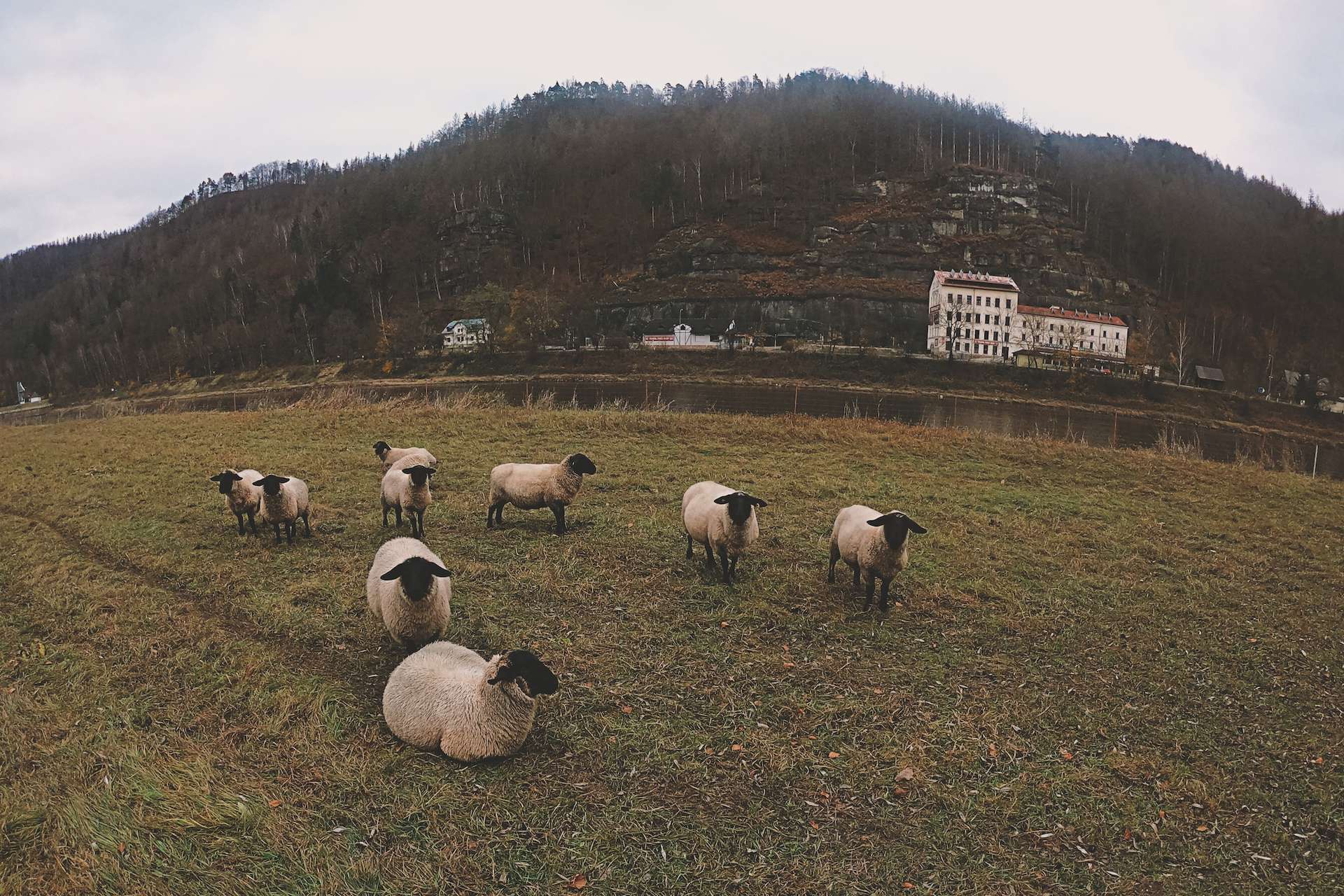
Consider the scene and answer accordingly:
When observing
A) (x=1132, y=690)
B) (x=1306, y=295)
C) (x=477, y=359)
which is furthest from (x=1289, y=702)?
(x=1306, y=295)

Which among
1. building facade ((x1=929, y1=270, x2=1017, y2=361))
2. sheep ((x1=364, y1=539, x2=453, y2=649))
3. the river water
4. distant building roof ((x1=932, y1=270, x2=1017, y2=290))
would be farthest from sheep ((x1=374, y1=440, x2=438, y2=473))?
distant building roof ((x1=932, y1=270, x2=1017, y2=290))

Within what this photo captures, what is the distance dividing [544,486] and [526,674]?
6439mm

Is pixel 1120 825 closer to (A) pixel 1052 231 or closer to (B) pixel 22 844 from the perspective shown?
(B) pixel 22 844

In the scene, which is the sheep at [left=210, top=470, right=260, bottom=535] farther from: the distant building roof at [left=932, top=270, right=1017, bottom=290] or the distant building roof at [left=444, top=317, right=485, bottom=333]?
the distant building roof at [left=932, top=270, right=1017, bottom=290]

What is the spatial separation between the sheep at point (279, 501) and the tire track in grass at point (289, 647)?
5.65ft

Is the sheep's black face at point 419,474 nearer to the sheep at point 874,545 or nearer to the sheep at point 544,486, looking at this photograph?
the sheep at point 544,486

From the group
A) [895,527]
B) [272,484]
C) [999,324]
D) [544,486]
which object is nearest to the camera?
[895,527]

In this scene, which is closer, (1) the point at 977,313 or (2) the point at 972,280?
(1) the point at 977,313

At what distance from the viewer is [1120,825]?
4770 millimetres

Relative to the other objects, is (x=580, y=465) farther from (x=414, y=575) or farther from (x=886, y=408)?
(x=886, y=408)

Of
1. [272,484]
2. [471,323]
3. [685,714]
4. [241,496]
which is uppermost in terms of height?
[471,323]

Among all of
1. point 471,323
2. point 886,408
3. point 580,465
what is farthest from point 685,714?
point 471,323

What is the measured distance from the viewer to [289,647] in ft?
22.5

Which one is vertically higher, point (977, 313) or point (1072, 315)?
point (977, 313)
